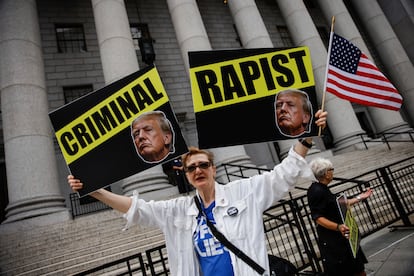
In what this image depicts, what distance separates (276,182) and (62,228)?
8107 millimetres

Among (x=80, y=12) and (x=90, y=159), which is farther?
(x=80, y=12)

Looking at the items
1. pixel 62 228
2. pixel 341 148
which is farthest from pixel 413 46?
pixel 62 228

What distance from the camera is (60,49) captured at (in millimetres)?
17641

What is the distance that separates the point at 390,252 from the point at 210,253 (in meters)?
4.56

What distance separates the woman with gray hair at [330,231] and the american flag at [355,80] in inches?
39.1

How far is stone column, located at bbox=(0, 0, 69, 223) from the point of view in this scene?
8.94 metres

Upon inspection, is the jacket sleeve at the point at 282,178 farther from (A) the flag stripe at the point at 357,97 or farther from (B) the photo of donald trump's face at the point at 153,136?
(A) the flag stripe at the point at 357,97

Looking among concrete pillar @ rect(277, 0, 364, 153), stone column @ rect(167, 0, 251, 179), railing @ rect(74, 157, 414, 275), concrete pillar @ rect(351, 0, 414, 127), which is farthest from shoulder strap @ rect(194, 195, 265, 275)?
concrete pillar @ rect(351, 0, 414, 127)

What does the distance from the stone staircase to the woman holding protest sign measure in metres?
4.57

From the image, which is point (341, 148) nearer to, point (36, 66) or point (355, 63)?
point (355, 63)

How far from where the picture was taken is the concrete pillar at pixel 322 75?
52.1ft

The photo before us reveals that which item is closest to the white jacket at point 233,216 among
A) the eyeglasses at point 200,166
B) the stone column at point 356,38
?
the eyeglasses at point 200,166

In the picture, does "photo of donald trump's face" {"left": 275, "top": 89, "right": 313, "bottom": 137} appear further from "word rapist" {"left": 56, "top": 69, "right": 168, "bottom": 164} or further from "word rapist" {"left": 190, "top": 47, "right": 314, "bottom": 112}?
"word rapist" {"left": 56, "top": 69, "right": 168, "bottom": 164}

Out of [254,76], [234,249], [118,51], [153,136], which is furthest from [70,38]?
[234,249]
